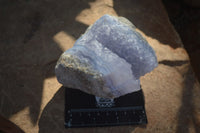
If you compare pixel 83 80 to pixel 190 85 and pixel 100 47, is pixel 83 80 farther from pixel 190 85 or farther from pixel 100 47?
pixel 190 85

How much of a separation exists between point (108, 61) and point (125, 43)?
0.71ft

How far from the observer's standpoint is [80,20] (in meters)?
3.00

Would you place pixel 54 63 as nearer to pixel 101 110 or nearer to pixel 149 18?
pixel 101 110

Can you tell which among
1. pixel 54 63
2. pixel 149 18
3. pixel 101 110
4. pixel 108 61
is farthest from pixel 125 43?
pixel 149 18

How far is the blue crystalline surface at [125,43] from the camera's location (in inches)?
76.9

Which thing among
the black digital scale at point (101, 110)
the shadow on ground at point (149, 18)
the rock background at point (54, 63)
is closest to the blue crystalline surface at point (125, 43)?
the black digital scale at point (101, 110)

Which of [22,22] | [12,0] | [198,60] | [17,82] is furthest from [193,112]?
[12,0]

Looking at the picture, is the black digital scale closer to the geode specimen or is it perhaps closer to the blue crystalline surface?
the geode specimen

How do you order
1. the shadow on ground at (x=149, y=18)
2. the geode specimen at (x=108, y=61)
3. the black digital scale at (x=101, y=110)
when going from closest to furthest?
the geode specimen at (x=108, y=61) → the black digital scale at (x=101, y=110) → the shadow on ground at (x=149, y=18)

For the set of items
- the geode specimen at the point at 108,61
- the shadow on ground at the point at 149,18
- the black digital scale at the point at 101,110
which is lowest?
the black digital scale at the point at 101,110

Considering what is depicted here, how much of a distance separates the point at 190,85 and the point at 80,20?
1.56 meters

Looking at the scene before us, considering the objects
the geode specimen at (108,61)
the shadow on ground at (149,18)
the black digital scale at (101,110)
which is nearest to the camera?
the geode specimen at (108,61)

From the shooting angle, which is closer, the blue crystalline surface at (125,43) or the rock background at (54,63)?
the blue crystalline surface at (125,43)

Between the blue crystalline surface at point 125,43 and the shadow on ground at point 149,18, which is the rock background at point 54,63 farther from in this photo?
the blue crystalline surface at point 125,43
